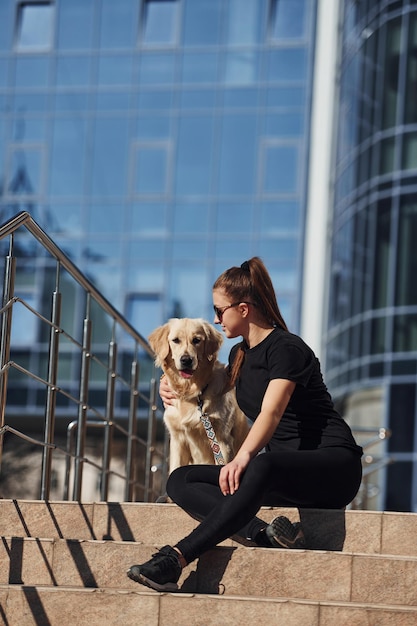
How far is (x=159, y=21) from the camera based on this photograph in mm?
30984

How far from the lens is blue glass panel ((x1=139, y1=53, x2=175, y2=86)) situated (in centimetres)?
3025

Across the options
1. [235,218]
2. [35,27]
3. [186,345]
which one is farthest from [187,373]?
[35,27]

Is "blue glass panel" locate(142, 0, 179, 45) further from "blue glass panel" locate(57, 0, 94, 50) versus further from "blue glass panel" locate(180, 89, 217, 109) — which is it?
"blue glass panel" locate(180, 89, 217, 109)

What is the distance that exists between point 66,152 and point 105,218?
6.35 feet

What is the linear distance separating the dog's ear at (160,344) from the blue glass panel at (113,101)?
2269 centimetres

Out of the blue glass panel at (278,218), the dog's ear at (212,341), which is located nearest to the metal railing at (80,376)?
the dog's ear at (212,341)

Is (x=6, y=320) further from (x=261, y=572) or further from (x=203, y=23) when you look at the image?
(x=203, y=23)

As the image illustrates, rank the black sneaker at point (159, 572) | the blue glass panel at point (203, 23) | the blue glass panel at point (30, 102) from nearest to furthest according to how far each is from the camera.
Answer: the black sneaker at point (159, 572) < the blue glass panel at point (203, 23) < the blue glass panel at point (30, 102)

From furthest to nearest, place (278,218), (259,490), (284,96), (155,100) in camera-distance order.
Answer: (155,100) → (284,96) → (278,218) → (259,490)

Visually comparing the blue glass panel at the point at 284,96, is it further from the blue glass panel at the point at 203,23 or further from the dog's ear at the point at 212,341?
the dog's ear at the point at 212,341

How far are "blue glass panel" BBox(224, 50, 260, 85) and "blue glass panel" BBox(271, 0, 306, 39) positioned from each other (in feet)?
2.47

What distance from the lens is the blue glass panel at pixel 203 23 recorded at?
30.2 meters

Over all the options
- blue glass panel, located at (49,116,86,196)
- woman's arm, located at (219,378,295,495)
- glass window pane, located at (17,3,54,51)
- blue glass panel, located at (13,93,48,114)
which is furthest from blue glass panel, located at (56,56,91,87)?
woman's arm, located at (219,378,295,495)

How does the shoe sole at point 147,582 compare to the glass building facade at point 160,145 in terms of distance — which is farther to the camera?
the glass building facade at point 160,145
